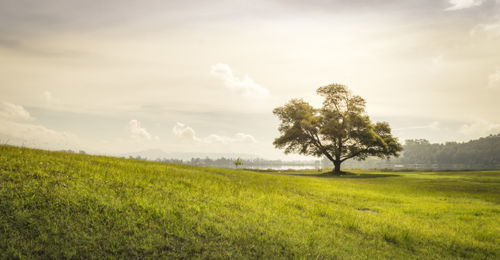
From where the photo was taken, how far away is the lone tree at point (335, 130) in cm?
4244

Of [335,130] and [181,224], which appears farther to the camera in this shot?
[335,130]

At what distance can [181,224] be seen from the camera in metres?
6.69

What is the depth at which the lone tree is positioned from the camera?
42438 millimetres

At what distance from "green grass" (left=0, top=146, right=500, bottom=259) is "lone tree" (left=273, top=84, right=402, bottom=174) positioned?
32.3 metres

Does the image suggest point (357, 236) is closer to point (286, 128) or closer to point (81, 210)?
point (81, 210)

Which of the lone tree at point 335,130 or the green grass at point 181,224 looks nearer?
the green grass at point 181,224

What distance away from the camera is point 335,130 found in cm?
4144

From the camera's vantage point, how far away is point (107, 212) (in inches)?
264

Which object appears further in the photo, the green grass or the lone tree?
the lone tree

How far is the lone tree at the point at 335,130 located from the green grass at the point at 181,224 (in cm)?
3229

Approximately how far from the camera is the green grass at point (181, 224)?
5.53 metres

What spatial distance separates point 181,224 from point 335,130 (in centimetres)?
3827

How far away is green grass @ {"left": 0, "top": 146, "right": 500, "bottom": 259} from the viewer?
5527 millimetres

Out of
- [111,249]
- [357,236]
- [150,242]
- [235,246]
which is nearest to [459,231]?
[357,236]
